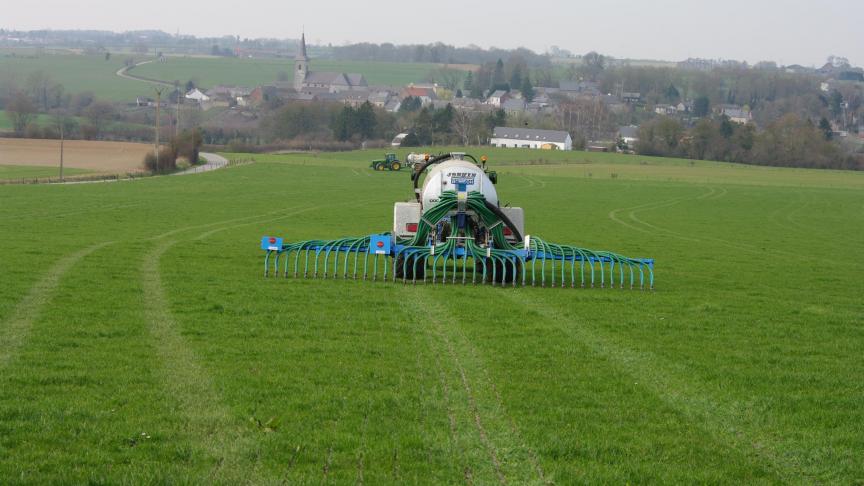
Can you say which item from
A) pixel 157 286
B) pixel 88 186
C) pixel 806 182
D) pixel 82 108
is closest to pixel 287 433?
pixel 157 286

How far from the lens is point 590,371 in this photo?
13094mm

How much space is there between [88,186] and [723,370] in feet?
180

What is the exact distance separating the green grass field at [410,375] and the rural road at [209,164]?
195 ft

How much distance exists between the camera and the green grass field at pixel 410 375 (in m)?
9.27

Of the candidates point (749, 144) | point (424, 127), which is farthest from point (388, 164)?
point (749, 144)

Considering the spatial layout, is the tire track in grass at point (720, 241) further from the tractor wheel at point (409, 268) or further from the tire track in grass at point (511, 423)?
the tire track in grass at point (511, 423)

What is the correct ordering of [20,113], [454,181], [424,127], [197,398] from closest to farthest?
[197,398] → [454,181] → [20,113] → [424,127]

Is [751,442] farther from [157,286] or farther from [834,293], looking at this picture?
[834,293]

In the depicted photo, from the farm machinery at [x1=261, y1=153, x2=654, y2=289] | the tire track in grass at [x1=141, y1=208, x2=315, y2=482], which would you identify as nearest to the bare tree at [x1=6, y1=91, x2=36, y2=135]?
the farm machinery at [x1=261, y1=153, x2=654, y2=289]

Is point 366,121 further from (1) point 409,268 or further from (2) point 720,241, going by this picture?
(1) point 409,268

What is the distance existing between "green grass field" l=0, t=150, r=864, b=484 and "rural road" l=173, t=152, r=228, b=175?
59401 mm

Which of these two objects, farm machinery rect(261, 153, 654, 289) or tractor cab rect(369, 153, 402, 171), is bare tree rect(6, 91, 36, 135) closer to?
tractor cab rect(369, 153, 402, 171)

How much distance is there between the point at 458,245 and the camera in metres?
21.6

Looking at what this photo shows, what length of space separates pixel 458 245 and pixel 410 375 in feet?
30.5
